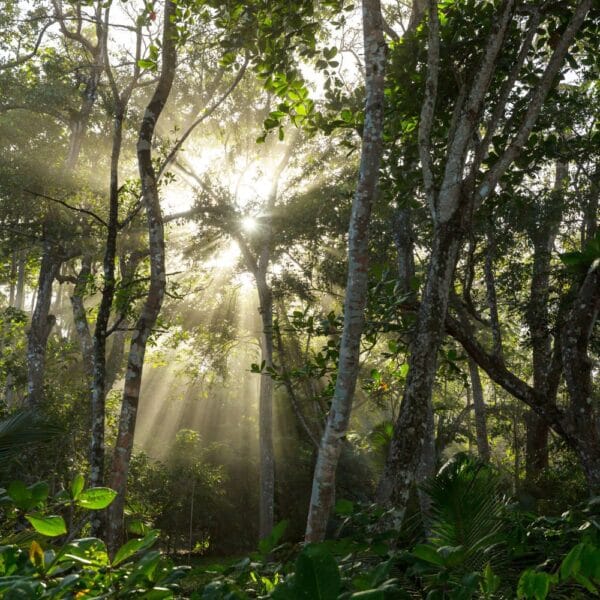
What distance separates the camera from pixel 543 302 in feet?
38.2

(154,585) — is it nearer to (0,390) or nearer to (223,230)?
(223,230)

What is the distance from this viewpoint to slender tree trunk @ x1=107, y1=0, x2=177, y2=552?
723cm

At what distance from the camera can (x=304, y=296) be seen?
656 inches

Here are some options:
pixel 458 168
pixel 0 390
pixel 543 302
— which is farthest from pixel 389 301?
pixel 0 390

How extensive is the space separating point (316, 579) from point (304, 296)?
1583 centimetres

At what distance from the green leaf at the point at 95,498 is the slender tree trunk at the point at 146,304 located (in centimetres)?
618

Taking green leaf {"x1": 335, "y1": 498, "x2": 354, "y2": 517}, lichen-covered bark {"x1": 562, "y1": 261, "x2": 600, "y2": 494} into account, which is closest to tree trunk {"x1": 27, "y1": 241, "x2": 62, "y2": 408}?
lichen-covered bark {"x1": 562, "y1": 261, "x2": 600, "y2": 494}

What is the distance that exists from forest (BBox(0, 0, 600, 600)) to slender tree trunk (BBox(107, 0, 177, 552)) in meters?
0.04

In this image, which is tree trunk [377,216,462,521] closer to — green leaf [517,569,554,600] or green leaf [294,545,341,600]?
green leaf [517,569,554,600]

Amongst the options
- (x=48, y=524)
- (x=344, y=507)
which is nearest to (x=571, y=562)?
(x=344, y=507)

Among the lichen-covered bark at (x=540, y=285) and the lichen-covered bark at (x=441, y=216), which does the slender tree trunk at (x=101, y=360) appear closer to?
the lichen-covered bark at (x=441, y=216)

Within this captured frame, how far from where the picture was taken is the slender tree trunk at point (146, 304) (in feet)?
23.7

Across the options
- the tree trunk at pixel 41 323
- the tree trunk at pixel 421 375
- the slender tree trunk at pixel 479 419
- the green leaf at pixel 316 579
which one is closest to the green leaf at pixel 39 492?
the green leaf at pixel 316 579

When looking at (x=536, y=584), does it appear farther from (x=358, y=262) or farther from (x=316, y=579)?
(x=358, y=262)
